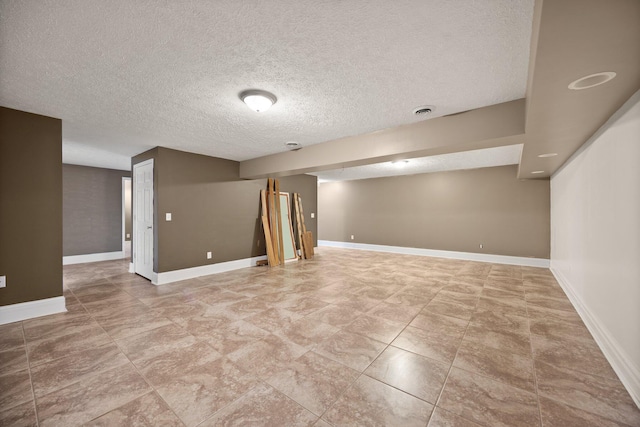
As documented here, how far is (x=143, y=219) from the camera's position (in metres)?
4.89

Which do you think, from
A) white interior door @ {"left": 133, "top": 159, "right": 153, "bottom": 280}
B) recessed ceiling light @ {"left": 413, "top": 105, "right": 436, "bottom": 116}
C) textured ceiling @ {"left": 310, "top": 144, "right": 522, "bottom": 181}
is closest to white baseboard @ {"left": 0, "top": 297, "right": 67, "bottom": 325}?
white interior door @ {"left": 133, "top": 159, "right": 153, "bottom": 280}

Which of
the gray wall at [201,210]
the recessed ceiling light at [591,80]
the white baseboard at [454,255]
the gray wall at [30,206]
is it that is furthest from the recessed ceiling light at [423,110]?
the white baseboard at [454,255]

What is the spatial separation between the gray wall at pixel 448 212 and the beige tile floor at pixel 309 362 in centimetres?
261

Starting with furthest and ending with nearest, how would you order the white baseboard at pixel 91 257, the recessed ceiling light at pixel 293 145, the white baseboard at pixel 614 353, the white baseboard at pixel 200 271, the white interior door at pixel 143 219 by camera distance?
1. the white baseboard at pixel 91 257
2. the white interior door at pixel 143 219
3. the white baseboard at pixel 200 271
4. the recessed ceiling light at pixel 293 145
5. the white baseboard at pixel 614 353

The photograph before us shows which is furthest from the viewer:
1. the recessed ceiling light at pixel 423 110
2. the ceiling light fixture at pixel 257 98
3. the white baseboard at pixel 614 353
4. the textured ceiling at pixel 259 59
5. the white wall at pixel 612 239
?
the recessed ceiling light at pixel 423 110

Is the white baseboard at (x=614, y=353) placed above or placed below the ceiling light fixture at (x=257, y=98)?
below

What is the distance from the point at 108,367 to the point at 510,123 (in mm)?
4273

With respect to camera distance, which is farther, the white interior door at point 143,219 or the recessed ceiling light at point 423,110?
the white interior door at point 143,219

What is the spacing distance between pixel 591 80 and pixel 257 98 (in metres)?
2.45

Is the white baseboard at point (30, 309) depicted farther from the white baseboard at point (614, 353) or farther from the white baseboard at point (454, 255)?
the white baseboard at point (454, 255)

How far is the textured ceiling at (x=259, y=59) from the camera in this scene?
1.46 m

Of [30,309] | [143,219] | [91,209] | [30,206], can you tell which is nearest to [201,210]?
[143,219]

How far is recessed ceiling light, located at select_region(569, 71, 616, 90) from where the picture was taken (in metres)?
1.50

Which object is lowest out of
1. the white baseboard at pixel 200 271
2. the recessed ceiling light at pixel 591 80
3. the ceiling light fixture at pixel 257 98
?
the white baseboard at pixel 200 271
